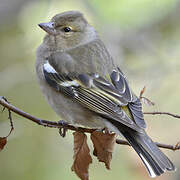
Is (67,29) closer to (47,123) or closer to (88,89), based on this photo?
(88,89)

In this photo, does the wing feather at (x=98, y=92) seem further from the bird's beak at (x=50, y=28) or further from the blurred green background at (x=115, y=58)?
the blurred green background at (x=115, y=58)

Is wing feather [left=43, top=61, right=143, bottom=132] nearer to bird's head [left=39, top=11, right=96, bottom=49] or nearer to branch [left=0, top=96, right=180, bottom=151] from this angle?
branch [left=0, top=96, right=180, bottom=151]

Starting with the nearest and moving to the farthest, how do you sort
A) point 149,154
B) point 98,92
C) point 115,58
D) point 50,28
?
point 149,154, point 98,92, point 50,28, point 115,58

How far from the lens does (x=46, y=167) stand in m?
6.60

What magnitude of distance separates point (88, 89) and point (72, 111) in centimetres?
26

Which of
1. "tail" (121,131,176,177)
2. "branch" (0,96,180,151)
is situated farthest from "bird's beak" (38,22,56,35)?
"tail" (121,131,176,177)

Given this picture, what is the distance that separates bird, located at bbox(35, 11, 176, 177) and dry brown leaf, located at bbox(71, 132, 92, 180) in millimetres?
398

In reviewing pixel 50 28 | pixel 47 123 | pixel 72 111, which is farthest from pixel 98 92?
pixel 50 28

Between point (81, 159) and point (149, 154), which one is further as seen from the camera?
point (149, 154)

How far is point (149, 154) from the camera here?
354cm

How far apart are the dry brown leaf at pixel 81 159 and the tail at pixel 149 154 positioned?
417 millimetres

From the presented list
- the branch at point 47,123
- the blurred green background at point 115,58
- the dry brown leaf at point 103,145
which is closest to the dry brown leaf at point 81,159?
the dry brown leaf at point 103,145

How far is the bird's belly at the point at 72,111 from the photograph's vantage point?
12.9 ft

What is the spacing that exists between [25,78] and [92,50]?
2151 millimetres
